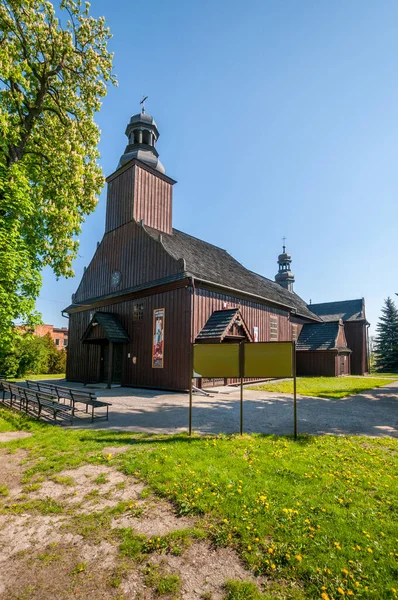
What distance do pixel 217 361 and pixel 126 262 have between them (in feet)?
45.1

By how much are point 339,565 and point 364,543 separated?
521 millimetres

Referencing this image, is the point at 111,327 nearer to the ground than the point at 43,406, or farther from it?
farther from it

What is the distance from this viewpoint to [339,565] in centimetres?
301

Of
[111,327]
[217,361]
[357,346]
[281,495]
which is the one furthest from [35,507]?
[357,346]

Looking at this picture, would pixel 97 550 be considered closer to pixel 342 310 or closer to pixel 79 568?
pixel 79 568

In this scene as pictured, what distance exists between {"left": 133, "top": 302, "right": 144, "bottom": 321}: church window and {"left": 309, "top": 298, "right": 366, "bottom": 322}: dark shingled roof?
26.6 meters

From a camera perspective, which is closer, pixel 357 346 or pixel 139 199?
pixel 139 199

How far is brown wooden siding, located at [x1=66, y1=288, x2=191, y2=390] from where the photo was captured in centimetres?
1598

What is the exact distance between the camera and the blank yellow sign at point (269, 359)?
7.57 metres

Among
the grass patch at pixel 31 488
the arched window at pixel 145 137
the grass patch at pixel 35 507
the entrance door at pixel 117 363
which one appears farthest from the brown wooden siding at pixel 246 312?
the arched window at pixel 145 137

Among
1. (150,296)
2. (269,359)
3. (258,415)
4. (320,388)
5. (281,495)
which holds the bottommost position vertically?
(320,388)

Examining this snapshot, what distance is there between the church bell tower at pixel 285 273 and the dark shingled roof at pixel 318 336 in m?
12.3

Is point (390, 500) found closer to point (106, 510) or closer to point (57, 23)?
point (106, 510)

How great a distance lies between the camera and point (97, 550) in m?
3.36
